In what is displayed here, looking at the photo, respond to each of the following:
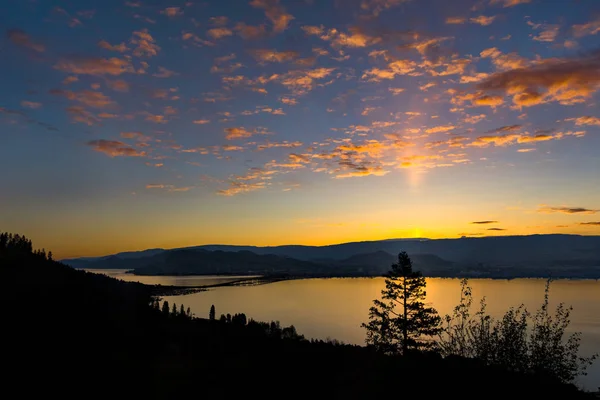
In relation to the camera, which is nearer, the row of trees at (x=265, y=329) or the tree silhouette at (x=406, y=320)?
the row of trees at (x=265, y=329)

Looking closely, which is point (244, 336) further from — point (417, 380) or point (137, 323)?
point (417, 380)

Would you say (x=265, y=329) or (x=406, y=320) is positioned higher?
(x=406, y=320)

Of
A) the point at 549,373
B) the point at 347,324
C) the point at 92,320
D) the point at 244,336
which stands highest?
the point at 92,320

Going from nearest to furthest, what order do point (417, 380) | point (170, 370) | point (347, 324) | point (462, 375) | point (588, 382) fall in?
1. point (170, 370)
2. point (417, 380)
3. point (462, 375)
4. point (588, 382)
5. point (347, 324)

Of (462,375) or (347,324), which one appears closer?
(462,375)

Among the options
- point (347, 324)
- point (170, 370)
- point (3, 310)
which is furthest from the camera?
point (347, 324)

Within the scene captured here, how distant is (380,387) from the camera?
1756 centimetres

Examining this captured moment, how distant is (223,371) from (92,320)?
10736mm

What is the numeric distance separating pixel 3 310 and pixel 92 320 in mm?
4431

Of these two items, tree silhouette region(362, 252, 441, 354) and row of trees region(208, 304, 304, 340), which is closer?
row of trees region(208, 304, 304, 340)

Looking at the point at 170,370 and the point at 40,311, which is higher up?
the point at 40,311

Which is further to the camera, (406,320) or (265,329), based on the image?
(265,329)

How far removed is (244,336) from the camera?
95.0 ft

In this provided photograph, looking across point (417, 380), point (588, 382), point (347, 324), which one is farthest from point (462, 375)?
point (347, 324)
